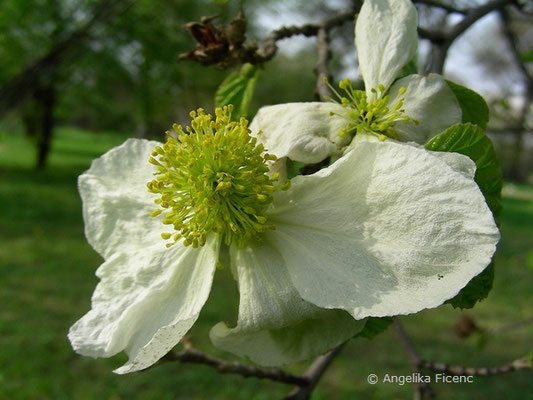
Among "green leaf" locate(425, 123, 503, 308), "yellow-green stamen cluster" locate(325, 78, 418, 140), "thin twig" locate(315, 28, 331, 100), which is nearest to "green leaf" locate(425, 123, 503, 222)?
"green leaf" locate(425, 123, 503, 308)

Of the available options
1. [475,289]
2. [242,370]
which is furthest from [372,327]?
[242,370]

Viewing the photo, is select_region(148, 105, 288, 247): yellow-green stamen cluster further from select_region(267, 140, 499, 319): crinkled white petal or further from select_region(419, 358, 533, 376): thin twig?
select_region(419, 358, 533, 376): thin twig

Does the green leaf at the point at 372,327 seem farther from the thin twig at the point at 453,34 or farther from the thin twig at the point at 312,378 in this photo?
the thin twig at the point at 453,34

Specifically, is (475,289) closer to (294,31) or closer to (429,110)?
(429,110)

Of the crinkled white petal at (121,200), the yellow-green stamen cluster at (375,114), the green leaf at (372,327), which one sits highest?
the yellow-green stamen cluster at (375,114)

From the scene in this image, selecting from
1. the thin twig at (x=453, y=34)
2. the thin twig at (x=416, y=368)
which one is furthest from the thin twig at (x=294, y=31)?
the thin twig at (x=416, y=368)

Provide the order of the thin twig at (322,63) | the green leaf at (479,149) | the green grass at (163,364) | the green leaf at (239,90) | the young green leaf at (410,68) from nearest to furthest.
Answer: the green leaf at (479,149), the young green leaf at (410,68), the thin twig at (322,63), the green leaf at (239,90), the green grass at (163,364)

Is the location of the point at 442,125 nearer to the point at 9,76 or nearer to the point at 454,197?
the point at 454,197
